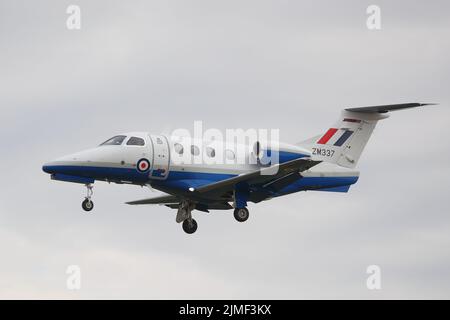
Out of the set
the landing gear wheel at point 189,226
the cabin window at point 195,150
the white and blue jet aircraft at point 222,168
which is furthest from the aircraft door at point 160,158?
the landing gear wheel at point 189,226

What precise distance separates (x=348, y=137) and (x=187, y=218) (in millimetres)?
7489

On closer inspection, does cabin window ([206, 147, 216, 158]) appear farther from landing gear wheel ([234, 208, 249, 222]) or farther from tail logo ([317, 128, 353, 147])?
tail logo ([317, 128, 353, 147])

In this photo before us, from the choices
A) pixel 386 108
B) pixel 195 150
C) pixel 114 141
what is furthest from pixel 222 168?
pixel 386 108

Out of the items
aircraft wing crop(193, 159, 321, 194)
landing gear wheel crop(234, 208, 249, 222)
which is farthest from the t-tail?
landing gear wheel crop(234, 208, 249, 222)

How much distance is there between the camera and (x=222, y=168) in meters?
43.2

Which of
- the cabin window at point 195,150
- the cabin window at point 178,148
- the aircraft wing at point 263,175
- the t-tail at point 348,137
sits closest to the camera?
the aircraft wing at point 263,175

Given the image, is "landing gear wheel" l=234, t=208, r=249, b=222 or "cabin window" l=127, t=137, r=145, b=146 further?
"landing gear wheel" l=234, t=208, r=249, b=222

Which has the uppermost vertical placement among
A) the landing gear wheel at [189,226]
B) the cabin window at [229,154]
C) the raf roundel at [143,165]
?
the cabin window at [229,154]

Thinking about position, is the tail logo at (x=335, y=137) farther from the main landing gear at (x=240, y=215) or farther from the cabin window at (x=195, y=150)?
the cabin window at (x=195, y=150)

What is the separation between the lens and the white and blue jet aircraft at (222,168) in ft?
136

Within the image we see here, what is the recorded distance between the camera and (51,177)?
41062mm

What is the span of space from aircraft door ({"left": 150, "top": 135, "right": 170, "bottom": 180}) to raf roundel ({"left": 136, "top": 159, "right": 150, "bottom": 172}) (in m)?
0.23

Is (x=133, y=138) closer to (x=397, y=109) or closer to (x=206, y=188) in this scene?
(x=206, y=188)

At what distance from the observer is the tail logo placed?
46.1 metres
